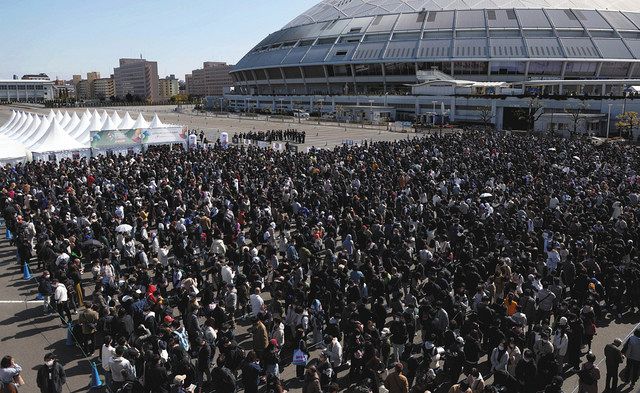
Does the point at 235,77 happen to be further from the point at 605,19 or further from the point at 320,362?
the point at 320,362

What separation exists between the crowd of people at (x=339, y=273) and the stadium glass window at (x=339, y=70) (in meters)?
Result: 66.0

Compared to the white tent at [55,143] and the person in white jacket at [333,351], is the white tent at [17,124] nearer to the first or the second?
the white tent at [55,143]

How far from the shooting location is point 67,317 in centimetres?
1220

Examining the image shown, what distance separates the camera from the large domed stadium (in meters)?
76.8

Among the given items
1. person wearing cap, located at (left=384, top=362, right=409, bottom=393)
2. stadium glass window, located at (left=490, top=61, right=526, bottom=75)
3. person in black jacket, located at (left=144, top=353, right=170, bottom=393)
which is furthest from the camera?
stadium glass window, located at (left=490, top=61, right=526, bottom=75)

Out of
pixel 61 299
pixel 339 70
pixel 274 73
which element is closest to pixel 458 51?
pixel 339 70

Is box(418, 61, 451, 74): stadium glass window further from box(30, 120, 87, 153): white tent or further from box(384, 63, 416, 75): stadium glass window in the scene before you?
box(30, 120, 87, 153): white tent

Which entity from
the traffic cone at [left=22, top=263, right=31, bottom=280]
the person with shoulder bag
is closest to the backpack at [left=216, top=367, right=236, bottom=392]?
the person with shoulder bag

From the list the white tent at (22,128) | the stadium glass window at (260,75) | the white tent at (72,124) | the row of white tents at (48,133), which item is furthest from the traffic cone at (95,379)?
the stadium glass window at (260,75)

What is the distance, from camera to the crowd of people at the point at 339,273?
9.04m

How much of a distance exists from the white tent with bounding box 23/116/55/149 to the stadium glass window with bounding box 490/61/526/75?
64.6 meters

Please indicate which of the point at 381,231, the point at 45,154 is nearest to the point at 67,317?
the point at 381,231

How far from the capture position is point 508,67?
79.4 meters

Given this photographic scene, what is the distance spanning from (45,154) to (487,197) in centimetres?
2741
